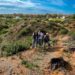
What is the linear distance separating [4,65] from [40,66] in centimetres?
231

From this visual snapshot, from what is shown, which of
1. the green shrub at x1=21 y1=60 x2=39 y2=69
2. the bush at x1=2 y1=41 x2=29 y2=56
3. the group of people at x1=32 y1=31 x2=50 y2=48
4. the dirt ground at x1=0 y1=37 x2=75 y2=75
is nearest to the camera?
the dirt ground at x1=0 y1=37 x2=75 y2=75

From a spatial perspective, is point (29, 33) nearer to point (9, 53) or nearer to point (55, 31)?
point (55, 31)

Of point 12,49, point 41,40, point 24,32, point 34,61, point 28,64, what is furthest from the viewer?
point 24,32

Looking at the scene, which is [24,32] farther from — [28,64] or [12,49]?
[28,64]

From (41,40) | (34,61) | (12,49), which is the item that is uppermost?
(41,40)

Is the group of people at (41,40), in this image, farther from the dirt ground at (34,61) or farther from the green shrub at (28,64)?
the green shrub at (28,64)

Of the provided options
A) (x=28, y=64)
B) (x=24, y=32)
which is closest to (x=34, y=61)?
(x=28, y=64)

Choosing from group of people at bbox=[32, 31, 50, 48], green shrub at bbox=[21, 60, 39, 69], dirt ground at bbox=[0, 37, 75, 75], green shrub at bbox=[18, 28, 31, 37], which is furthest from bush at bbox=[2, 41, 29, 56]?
green shrub at bbox=[18, 28, 31, 37]

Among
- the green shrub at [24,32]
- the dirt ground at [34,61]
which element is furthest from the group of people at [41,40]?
the green shrub at [24,32]

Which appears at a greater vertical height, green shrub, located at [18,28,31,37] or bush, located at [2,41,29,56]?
green shrub, located at [18,28,31,37]

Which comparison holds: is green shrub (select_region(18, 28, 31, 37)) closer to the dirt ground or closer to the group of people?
the group of people

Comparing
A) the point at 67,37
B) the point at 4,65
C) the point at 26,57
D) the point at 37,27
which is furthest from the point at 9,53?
the point at 37,27

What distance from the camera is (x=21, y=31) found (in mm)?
35188

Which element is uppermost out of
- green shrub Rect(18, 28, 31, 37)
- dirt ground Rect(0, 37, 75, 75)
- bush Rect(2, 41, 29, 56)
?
green shrub Rect(18, 28, 31, 37)
